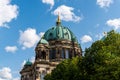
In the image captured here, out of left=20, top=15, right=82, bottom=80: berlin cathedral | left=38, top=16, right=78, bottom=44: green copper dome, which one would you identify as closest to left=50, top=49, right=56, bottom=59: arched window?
left=20, top=15, right=82, bottom=80: berlin cathedral

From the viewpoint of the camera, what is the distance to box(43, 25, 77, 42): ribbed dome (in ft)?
372

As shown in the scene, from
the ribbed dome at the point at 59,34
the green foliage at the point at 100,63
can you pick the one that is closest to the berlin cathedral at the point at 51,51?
the ribbed dome at the point at 59,34

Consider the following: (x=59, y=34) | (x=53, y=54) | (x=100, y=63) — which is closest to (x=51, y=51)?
(x=53, y=54)

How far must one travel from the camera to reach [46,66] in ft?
331

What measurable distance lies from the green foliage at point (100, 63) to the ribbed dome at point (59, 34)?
172 ft

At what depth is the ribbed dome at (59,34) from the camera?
113312 millimetres

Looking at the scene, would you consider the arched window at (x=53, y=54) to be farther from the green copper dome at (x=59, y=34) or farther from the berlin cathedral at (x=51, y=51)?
the green copper dome at (x=59, y=34)

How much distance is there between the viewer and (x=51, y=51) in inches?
4311

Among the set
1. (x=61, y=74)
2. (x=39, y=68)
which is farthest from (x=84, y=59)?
(x=39, y=68)

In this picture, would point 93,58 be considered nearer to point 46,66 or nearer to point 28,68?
point 46,66

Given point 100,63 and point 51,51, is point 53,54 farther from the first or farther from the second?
point 100,63

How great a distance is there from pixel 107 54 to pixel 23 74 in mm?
61898

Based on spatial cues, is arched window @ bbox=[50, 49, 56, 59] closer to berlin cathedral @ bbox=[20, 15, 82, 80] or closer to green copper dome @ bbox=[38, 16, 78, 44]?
berlin cathedral @ bbox=[20, 15, 82, 80]

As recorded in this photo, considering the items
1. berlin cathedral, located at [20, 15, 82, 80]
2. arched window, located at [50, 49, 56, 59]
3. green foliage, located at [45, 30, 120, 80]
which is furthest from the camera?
arched window, located at [50, 49, 56, 59]
